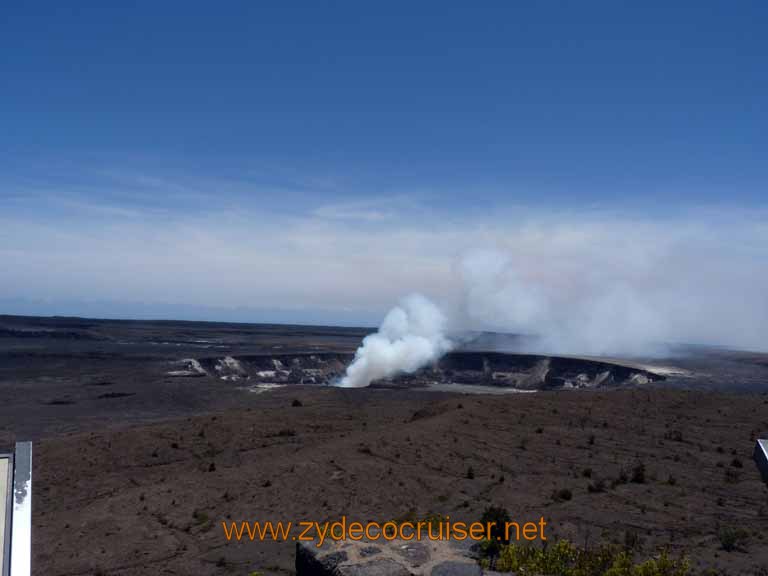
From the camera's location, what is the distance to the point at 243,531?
14945 mm

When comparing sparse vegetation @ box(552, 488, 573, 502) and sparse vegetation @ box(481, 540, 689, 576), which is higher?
sparse vegetation @ box(481, 540, 689, 576)

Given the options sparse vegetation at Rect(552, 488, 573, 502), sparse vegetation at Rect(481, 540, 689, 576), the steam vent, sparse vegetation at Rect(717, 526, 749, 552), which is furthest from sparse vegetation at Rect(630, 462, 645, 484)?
the steam vent

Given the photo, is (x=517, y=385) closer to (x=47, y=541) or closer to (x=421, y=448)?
(x=421, y=448)

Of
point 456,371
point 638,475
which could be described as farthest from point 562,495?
point 456,371

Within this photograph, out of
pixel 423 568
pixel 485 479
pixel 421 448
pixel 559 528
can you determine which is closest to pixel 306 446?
pixel 421 448

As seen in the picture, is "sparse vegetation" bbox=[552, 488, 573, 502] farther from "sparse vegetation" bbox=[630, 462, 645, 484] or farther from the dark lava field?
"sparse vegetation" bbox=[630, 462, 645, 484]

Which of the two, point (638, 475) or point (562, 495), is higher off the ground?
point (638, 475)

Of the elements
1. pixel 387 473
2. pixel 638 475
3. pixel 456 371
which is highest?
pixel 638 475

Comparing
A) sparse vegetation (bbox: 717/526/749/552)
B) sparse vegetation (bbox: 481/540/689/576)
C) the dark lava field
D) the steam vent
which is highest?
sparse vegetation (bbox: 481/540/689/576)

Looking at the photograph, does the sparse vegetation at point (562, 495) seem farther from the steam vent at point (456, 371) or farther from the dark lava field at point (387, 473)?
the steam vent at point (456, 371)

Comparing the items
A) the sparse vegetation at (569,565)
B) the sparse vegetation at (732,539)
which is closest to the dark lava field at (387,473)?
the sparse vegetation at (732,539)

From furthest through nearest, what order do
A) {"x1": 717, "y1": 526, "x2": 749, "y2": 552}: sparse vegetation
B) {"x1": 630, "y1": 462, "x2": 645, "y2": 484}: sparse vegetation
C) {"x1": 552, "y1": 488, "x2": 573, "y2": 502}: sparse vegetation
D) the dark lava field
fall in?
1. {"x1": 630, "y1": 462, "x2": 645, "y2": 484}: sparse vegetation
2. {"x1": 552, "y1": 488, "x2": 573, "y2": 502}: sparse vegetation
3. the dark lava field
4. {"x1": 717, "y1": 526, "x2": 749, "y2": 552}: sparse vegetation

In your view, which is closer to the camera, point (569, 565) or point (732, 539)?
point (569, 565)

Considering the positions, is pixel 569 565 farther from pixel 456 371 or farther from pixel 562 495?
pixel 456 371
